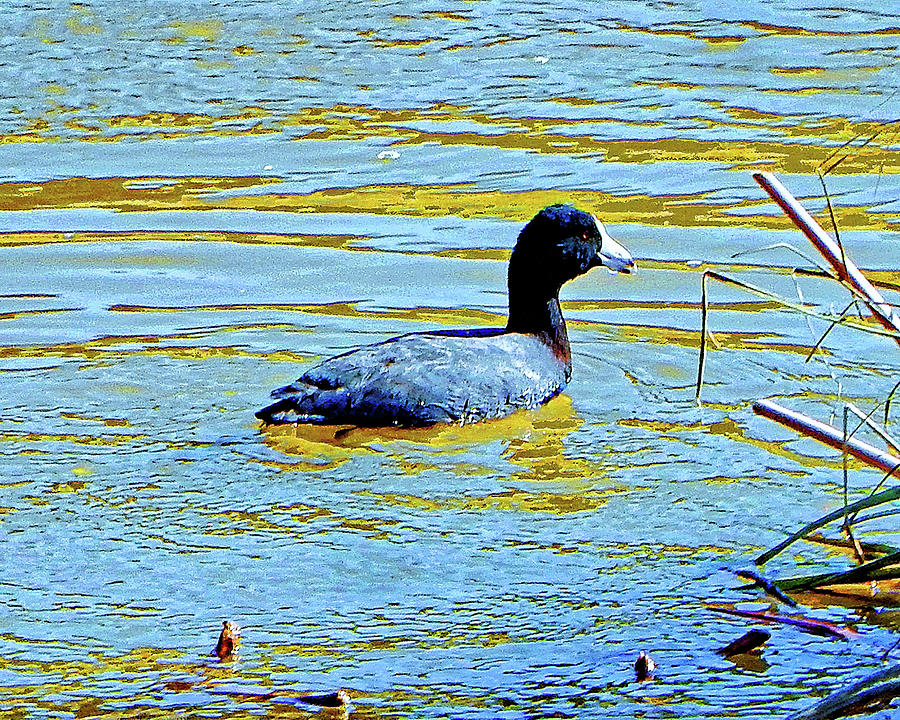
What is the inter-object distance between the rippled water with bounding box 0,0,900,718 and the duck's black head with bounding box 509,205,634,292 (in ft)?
1.38

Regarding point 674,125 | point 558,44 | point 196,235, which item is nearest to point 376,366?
point 196,235

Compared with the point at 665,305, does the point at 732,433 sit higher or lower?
lower

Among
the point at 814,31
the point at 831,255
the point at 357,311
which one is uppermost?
the point at 814,31

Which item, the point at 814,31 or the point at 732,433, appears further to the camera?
the point at 814,31

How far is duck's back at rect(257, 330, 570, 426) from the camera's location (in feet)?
21.7

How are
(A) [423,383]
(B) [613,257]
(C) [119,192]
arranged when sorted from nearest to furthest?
(A) [423,383], (B) [613,257], (C) [119,192]

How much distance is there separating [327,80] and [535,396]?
15.9ft

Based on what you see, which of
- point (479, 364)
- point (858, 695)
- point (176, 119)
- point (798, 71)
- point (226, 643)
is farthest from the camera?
point (798, 71)

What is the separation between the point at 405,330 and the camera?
788cm

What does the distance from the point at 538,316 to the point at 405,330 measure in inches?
26.0

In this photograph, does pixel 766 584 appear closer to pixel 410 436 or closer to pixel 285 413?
pixel 410 436

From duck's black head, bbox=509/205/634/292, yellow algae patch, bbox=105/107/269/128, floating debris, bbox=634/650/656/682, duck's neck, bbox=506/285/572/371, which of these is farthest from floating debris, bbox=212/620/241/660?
yellow algae patch, bbox=105/107/269/128

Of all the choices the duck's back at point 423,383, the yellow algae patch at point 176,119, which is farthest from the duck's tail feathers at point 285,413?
the yellow algae patch at point 176,119

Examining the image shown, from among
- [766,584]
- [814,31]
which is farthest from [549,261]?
[814,31]
